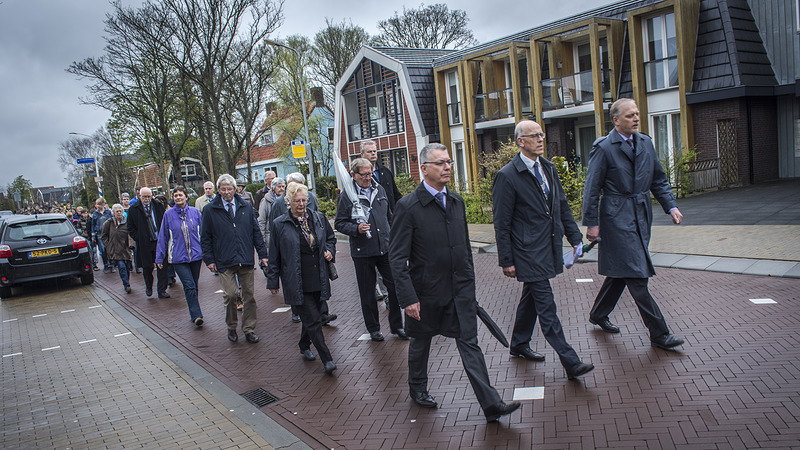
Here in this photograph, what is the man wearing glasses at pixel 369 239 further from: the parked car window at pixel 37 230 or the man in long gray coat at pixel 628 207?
the parked car window at pixel 37 230

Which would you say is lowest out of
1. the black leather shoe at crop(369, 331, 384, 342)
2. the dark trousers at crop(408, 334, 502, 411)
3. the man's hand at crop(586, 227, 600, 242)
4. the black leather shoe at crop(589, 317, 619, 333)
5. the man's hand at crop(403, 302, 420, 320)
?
the black leather shoe at crop(369, 331, 384, 342)

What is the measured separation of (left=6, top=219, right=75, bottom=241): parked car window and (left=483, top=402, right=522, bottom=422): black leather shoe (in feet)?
38.1

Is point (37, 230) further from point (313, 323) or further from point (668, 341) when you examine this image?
point (668, 341)

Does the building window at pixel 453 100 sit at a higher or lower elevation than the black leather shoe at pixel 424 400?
higher

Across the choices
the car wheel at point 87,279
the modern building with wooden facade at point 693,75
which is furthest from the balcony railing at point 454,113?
the car wheel at point 87,279

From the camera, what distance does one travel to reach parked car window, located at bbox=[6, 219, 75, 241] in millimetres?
11828

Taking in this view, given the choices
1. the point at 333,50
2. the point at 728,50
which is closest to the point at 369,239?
the point at 728,50

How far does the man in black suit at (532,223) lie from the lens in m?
4.39

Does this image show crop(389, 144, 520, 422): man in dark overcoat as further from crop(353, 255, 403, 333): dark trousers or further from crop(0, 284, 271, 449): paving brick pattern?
A: crop(353, 255, 403, 333): dark trousers

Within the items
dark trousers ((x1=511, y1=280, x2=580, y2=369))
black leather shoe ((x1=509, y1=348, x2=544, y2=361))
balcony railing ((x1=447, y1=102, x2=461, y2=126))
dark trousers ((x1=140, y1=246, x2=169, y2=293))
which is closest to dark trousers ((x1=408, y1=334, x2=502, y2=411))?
dark trousers ((x1=511, y1=280, x2=580, y2=369))

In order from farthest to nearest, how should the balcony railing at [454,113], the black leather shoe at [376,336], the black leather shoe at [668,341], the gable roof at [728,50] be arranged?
the balcony railing at [454,113], the gable roof at [728,50], the black leather shoe at [376,336], the black leather shoe at [668,341]

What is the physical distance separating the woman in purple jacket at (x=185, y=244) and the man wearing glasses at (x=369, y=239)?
2689mm

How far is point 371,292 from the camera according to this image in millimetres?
5898

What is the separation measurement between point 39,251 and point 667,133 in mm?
17800
